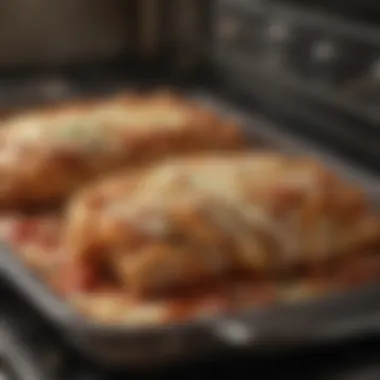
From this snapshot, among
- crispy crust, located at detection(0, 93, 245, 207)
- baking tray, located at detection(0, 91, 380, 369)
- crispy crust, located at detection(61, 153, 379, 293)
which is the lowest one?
baking tray, located at detection(0, 91, 380, 369)

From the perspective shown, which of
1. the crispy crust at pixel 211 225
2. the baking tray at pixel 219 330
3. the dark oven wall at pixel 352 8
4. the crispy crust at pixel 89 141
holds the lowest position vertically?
the baking tray at pixel 219 330

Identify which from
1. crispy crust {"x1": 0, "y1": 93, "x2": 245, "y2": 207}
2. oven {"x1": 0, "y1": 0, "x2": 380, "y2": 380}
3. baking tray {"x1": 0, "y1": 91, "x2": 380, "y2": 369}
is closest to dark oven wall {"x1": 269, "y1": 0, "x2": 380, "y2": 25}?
oven {"x1": 0, "y1": 0, "x2": 380, "y2": 380}

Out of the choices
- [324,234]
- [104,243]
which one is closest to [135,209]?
[104,243]

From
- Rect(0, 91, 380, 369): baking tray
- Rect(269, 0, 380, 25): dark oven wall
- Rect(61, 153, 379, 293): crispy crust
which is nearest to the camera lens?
Rect(0, 91, 380, 369): baking tray

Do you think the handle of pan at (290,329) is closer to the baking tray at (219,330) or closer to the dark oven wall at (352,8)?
the baking tray at (219,330)

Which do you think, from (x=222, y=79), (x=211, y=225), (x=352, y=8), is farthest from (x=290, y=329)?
(x=222, y=79)

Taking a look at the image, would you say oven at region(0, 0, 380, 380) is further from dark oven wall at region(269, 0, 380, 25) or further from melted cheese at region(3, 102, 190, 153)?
melted cheese at region(3, 102, 190, 153)

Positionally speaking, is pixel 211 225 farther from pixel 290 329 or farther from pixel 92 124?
pixel 92 124

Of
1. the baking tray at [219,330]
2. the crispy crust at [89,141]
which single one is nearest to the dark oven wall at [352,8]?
the crispy crust at [89,141]

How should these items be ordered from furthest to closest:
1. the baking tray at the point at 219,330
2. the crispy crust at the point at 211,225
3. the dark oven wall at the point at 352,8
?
the dark oven wall at the point at 352,8 → the crispy crust at the point at 211,225 → the baking tray at the point at 219,330
